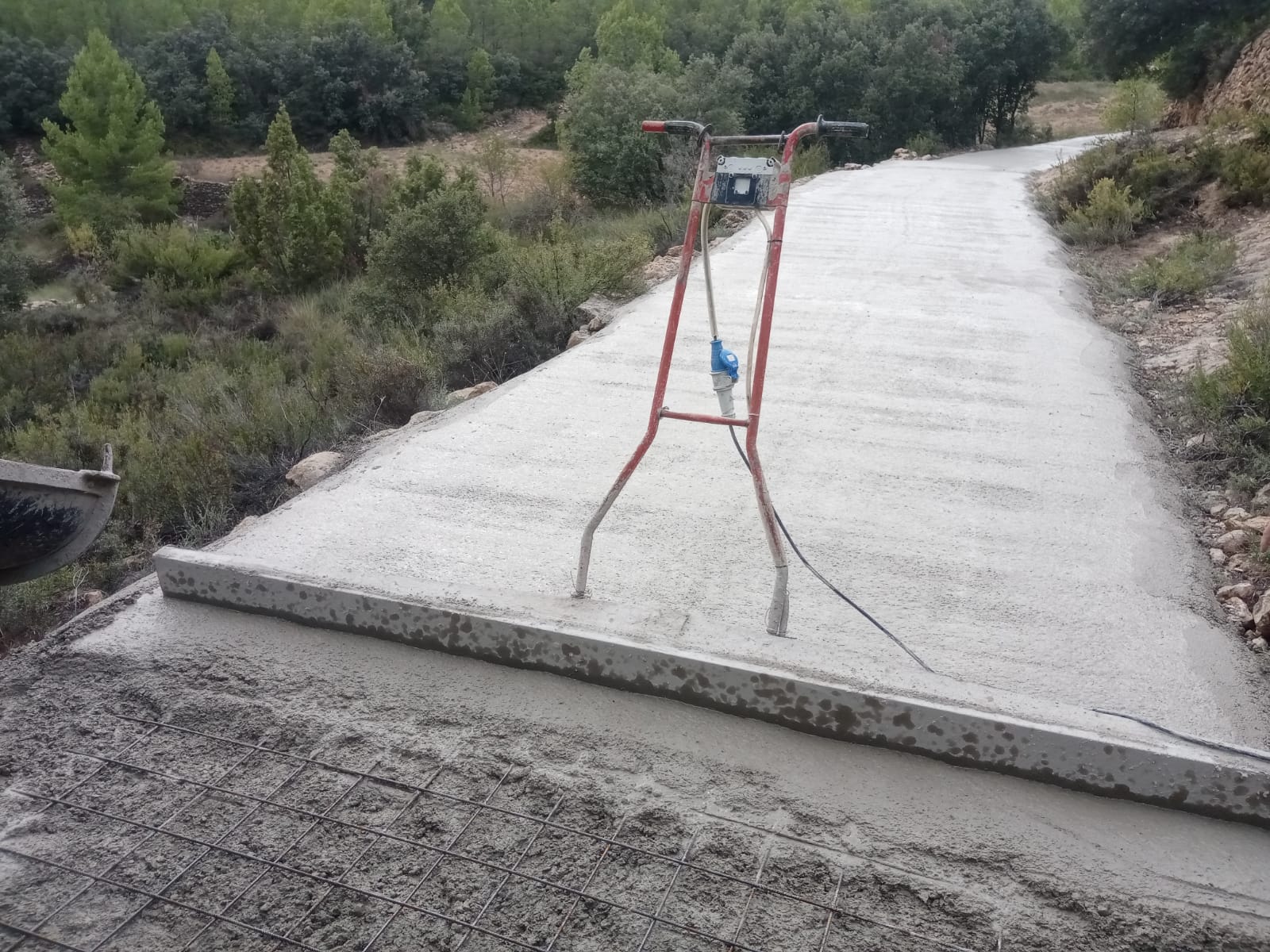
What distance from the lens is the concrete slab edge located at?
2.62m

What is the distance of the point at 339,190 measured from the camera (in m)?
21.0

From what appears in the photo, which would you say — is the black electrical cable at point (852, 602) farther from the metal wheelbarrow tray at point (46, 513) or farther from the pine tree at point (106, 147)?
the pine tree at point (106, 147)

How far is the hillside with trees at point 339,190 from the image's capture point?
809 centimetres

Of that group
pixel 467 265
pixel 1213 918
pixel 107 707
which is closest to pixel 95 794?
pixel 107 707

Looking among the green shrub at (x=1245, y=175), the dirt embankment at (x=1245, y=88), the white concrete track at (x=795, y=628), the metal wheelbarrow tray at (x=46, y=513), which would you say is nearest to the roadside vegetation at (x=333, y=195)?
the white concrete track at (x=795, y=628)

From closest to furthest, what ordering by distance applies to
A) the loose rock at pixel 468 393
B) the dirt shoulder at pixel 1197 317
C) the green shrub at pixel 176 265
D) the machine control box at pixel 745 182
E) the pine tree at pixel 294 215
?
the machine control box at pixel 745 182
the dirt shoulder at pixel 1197 317
the loose rock at pixel 468 393
the pine tree at pixel 294 215
the green shrub at pixel 176 265

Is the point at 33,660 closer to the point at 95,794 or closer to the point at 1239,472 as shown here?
the point at 95,794

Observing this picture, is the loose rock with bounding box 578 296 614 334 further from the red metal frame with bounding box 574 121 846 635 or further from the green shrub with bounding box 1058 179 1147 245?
the green shrub with bounding box 1058 179 1147 245

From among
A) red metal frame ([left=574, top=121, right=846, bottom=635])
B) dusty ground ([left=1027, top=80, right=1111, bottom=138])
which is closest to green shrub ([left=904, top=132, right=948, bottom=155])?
dusty ground ([left=1027, top=80, right=1111, bottom=138])

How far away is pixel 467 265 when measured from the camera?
44.9 ft

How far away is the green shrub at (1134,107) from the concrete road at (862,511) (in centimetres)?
1446

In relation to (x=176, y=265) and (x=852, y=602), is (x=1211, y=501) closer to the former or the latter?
(x=852, y=602)

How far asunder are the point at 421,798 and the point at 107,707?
116 centimetres

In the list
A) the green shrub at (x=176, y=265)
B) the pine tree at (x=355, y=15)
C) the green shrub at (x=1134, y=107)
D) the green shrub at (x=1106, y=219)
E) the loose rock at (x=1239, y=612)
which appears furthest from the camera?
the pine tree at (x=355, y=15)
